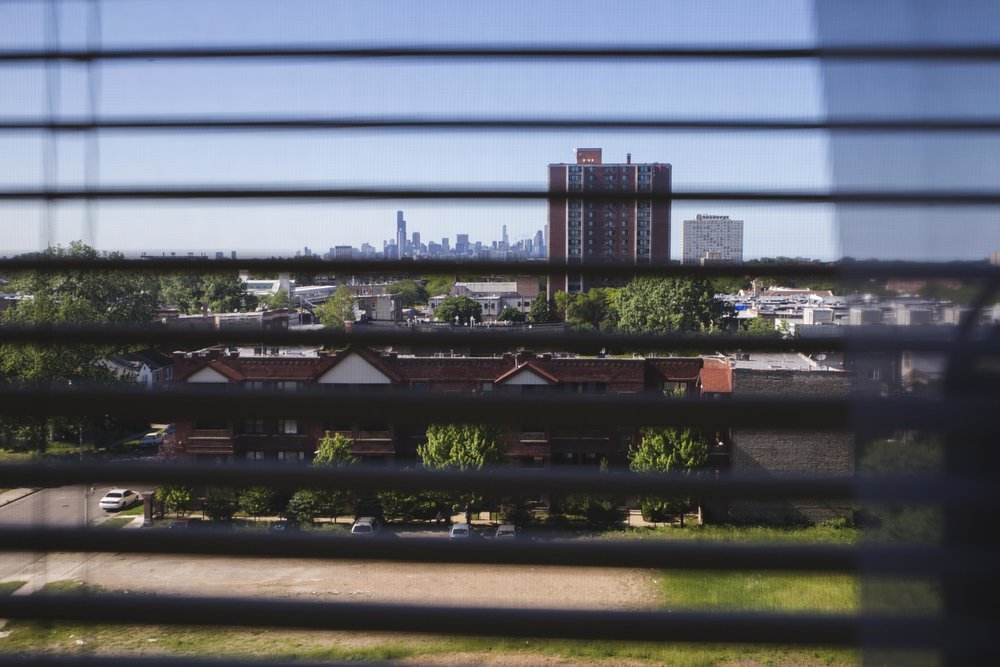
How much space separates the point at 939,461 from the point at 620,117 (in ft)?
2.13

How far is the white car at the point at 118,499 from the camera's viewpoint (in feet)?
3.92

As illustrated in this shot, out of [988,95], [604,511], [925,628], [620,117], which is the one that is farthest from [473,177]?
[925,628]

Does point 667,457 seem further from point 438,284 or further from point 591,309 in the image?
point 438,284

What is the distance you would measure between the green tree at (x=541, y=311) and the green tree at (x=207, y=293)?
44 centimetres

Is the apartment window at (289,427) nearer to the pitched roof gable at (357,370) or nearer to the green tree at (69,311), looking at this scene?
the pitched roof gable at (357,370)

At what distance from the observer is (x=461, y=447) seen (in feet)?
3.86

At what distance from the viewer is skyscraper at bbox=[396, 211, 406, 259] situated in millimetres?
1160

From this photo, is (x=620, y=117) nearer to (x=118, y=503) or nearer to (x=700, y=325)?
(x=700, y=325)

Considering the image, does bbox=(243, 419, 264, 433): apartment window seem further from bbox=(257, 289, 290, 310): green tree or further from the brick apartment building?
bbox=(257, 289, 290, 310): green tree

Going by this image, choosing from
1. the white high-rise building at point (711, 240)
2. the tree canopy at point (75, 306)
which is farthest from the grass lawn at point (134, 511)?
the white high-rise building at point (711, 240)

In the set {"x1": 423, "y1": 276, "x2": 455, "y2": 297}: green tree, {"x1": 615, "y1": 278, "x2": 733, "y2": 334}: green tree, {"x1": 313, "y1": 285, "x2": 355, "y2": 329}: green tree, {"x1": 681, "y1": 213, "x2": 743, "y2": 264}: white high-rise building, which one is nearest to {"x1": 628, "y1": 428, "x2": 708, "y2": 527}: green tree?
{"x1": 615, "y1": 278, "x2": 733, "y2": 334}: green tree

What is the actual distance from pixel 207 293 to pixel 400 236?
0.33m

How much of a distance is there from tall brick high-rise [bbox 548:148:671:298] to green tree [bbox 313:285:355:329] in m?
0.31

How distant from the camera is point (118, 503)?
1.20m
